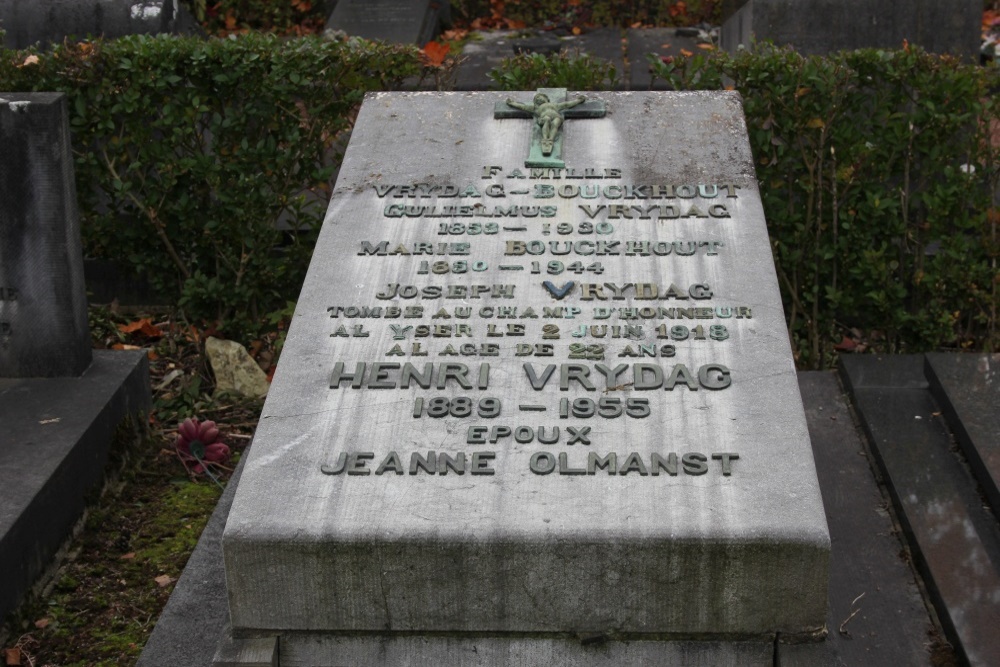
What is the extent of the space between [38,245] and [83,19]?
128 inches

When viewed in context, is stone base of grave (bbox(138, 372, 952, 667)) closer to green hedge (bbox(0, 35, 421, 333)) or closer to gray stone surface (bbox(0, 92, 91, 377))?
gray stone surface (bbox(0, 92, 91, 377))

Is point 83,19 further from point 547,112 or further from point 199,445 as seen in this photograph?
point 547,112

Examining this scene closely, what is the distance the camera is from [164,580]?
14.8 ft

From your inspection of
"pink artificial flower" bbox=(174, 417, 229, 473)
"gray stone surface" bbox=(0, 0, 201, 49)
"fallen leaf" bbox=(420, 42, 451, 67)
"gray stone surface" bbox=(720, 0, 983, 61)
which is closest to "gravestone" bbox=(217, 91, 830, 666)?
"pink artificial flower" bbox=(174, 417, 229, 473)

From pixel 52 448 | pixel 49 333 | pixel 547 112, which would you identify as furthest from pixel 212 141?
pixel 547 112

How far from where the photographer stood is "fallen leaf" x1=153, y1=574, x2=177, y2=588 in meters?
4.49

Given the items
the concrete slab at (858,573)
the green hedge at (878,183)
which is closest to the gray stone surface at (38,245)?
the green hedge at (878,183)

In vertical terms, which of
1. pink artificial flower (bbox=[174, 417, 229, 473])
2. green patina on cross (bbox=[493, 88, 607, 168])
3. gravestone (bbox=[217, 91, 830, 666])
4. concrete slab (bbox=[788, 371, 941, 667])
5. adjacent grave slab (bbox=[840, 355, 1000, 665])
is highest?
green patina on cross (bbox=[493, 88, 607, 168])

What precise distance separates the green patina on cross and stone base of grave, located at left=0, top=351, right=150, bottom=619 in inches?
75.7

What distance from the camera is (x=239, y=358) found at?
19.3ft

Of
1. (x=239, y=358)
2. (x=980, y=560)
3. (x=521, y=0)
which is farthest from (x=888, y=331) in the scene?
(x=521, y=0)

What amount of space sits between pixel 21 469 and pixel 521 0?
7.76m

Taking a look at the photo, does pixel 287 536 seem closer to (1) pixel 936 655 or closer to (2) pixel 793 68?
(1) pixel 936 655

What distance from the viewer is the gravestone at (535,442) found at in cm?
309
